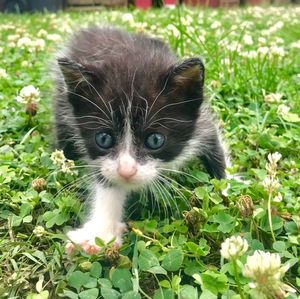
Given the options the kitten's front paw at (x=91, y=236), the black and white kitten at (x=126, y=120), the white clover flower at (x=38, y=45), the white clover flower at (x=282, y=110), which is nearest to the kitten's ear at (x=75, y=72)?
the black and white kitten at (x=126, y=120)

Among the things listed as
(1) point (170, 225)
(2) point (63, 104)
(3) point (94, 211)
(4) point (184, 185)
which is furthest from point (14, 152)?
(1) point (170, 225)

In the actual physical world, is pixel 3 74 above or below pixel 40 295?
below

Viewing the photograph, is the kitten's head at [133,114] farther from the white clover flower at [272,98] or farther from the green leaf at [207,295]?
the white clover flower at [272,98]

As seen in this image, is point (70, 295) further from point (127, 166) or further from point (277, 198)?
point (277, 198)

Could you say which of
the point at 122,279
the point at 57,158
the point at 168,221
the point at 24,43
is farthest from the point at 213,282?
the point at 24,43

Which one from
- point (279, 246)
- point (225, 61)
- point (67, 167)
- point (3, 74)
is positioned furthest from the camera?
point (225, 61)

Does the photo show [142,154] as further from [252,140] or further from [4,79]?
[4,79]

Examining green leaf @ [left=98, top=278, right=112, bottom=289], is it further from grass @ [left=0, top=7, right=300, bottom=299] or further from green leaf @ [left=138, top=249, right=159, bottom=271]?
green leaf @ [left=138, top=249, right=159, bottom=271]
